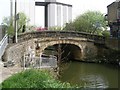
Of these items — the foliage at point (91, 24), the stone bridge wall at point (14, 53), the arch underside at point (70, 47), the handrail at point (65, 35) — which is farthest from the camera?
the foliage at point (91, 24)

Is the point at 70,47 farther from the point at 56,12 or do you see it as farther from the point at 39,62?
the point at 56,12

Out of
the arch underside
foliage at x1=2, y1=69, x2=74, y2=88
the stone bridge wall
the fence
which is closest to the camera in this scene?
foliage at x1=2, y1=69, x2=74, y2=88

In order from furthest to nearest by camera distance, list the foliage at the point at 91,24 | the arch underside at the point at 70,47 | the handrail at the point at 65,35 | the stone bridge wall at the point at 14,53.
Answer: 1. the foliage at the point at 91,24
2. the arch underside at the point at 70,47
3. the handrail at the point at 65,35
4. the stone bridge wall at the point at 14,53

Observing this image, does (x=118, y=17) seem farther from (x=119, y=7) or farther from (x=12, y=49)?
(x=12, y=49)

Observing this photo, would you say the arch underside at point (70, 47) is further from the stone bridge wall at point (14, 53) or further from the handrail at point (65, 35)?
the stone bridge wall at point (14, 53)

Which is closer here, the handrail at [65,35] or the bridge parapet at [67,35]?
the handrail at [65,35]

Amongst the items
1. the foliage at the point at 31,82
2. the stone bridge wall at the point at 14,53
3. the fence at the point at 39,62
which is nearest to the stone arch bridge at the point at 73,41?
the stone bridge wall at the point at 14,53

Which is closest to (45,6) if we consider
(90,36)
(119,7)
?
(119,7)

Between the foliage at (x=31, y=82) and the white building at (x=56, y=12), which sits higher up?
the white building at (x=56, y=12)

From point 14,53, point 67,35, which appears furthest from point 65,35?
point 14,53

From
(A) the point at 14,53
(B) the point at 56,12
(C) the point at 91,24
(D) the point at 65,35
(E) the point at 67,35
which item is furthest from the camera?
(B) the point at 56,12

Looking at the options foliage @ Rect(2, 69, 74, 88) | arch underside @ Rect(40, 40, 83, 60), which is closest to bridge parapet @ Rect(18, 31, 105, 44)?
arch underside @ Rect(40, 40, 83, 60)

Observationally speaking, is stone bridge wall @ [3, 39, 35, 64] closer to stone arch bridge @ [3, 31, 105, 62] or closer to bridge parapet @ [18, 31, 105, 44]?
stone arch bridge @ [3, 31, 105, 62]

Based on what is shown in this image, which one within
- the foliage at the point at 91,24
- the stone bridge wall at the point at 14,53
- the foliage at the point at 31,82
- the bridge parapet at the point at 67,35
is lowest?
the foliage at the point at 31,82
